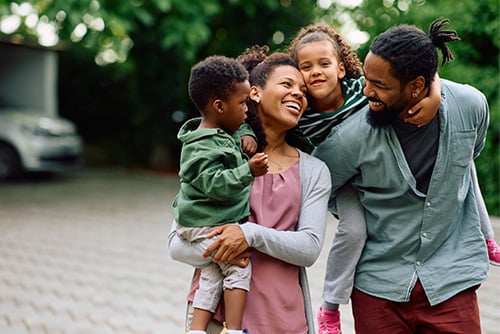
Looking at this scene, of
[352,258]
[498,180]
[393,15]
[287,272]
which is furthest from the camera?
[393,15]

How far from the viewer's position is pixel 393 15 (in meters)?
10.0

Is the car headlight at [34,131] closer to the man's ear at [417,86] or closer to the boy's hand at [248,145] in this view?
the boy's hand at [248,145]

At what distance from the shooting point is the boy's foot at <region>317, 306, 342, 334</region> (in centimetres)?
299

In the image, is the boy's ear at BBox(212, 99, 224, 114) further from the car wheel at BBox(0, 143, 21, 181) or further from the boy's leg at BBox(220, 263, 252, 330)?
the car wheel at BBox(0, 143, 21, 181)

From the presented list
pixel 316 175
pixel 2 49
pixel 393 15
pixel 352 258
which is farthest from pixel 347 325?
pixel 2 49

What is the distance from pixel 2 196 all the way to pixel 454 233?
1047 cm

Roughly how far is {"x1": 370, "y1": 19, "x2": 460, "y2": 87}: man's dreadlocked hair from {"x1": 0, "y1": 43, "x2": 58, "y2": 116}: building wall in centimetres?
1442

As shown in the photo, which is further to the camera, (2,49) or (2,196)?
(2,49)

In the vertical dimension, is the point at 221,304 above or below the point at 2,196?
above

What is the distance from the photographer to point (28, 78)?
16156mm

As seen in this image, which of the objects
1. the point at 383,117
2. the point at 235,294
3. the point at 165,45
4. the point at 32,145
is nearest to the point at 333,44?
the point at 383,117

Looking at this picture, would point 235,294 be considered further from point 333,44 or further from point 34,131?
point 34,131

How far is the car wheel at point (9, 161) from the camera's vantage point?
528 inches

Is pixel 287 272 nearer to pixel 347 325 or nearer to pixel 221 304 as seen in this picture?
pixel 221 304
